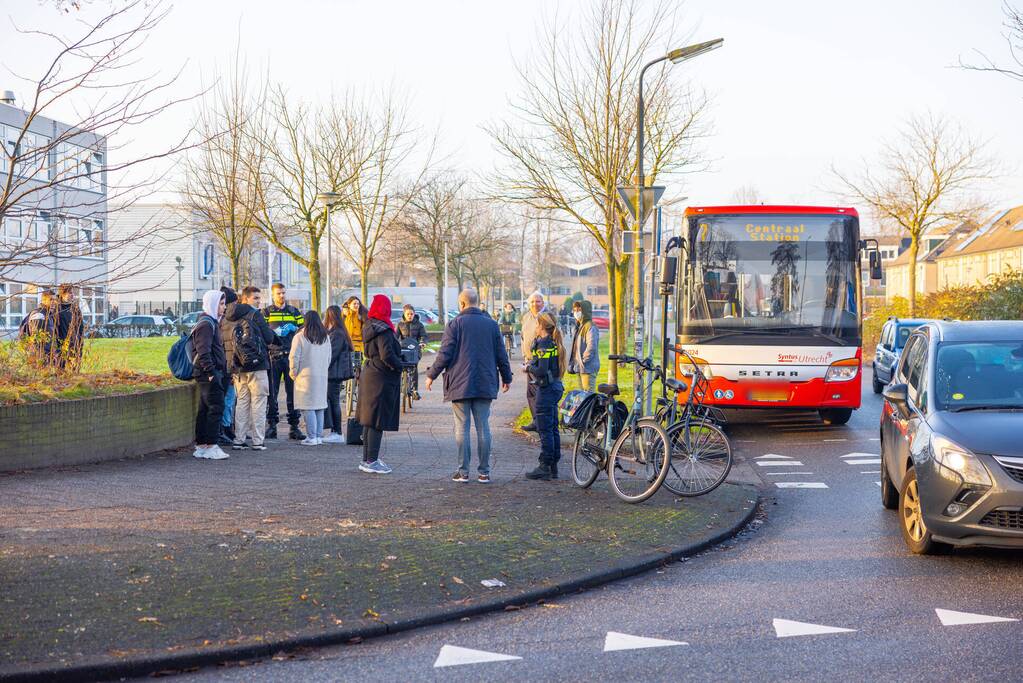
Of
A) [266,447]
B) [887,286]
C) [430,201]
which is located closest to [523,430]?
[266,447]

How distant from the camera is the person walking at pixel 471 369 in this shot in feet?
32.2

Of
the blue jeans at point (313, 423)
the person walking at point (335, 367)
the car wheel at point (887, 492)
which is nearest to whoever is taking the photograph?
the car wheel at point (887, 492)

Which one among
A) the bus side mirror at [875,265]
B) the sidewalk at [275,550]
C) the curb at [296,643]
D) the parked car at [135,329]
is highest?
the bus side mirror at [875,265]

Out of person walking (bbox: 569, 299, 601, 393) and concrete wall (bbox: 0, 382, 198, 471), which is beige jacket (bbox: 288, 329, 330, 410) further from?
person walking (bbox: 569, 299, 601, 393)

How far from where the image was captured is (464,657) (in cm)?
515

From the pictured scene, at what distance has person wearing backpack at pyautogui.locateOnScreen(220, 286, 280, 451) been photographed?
11.7 m

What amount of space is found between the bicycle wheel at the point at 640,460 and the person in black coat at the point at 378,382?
228 centimetres

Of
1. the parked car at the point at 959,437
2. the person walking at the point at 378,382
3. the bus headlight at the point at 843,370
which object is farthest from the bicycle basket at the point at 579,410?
the bus headlight at the point at 843,370

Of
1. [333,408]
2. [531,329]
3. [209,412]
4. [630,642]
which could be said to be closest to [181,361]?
[209,412]

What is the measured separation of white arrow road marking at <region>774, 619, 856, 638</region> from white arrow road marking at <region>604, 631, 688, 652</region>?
571 millimetres

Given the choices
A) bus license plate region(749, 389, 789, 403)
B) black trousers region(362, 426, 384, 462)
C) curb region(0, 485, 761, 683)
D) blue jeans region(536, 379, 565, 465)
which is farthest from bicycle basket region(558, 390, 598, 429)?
bus license plate region(749, 389, 789, 403)

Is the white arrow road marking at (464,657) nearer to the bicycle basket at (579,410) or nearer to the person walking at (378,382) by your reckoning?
the bicycle basket at (579,410)

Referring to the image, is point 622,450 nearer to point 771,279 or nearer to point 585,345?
point 585,345

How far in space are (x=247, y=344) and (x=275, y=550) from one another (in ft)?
16.7
